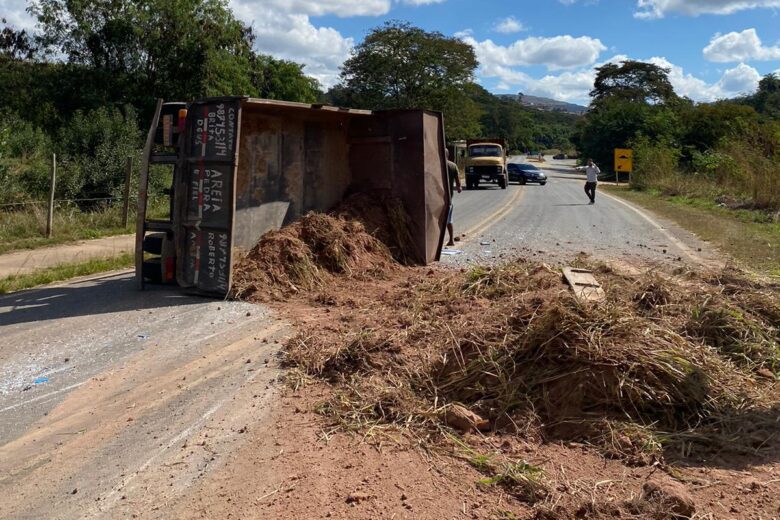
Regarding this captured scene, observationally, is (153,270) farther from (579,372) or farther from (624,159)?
(624,159)

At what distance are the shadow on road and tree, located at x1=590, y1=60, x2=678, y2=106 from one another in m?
82.7

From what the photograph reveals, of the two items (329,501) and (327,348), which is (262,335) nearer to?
(327,348)

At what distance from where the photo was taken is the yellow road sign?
47.9m

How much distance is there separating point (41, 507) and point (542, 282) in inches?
199

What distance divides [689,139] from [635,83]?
117ft

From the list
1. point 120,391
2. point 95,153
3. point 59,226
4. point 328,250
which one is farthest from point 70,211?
point 120,391

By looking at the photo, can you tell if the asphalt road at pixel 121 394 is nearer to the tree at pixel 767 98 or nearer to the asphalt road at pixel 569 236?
the asphalt road at pixel 569 236

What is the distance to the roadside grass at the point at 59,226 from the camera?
12.8 meters

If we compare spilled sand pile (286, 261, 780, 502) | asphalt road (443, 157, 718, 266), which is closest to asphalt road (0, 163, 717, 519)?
spilled sand pile (286, 261, 780, 502)

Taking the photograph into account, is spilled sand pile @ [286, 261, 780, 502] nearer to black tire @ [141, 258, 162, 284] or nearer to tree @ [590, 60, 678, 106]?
black tire @ [141, 258, 162, 284]

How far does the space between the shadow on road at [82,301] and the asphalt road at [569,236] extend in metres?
4.40

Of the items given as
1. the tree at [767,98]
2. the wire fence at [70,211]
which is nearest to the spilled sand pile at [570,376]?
the wire fence at [70,211]

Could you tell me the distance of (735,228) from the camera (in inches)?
646

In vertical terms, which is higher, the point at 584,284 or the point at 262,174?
the point at 262,174
